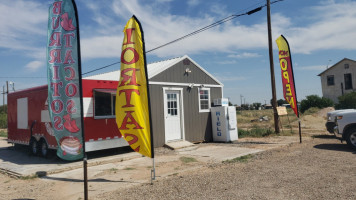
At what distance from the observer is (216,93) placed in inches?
526

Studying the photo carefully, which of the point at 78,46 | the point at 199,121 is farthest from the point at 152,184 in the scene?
the point at 199,121

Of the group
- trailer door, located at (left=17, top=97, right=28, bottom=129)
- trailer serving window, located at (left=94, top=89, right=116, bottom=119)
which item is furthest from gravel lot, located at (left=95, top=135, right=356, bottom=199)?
trailer door, located at (left=17, top=97, right=28, bottom=129)

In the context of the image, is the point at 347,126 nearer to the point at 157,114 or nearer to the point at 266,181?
the point at 266,181

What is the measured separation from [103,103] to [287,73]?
738 centimetres

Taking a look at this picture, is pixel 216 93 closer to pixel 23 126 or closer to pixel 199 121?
pixel 199 121

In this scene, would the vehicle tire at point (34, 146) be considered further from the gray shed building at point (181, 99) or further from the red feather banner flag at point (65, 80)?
the red feather banner flag at point (65, 80)

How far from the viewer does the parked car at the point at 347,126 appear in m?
8.54

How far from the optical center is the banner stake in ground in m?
10.8

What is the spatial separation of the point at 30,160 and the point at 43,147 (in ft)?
1.92

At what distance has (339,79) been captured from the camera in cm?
3431

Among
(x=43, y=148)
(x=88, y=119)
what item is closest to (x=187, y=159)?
(x=88, y=119)

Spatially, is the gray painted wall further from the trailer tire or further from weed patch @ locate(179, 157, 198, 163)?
the trailer tire

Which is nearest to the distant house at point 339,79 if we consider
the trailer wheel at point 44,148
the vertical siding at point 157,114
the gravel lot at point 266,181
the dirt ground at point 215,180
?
the dirt ground at point 215,180

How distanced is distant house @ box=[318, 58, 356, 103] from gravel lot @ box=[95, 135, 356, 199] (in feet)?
101
